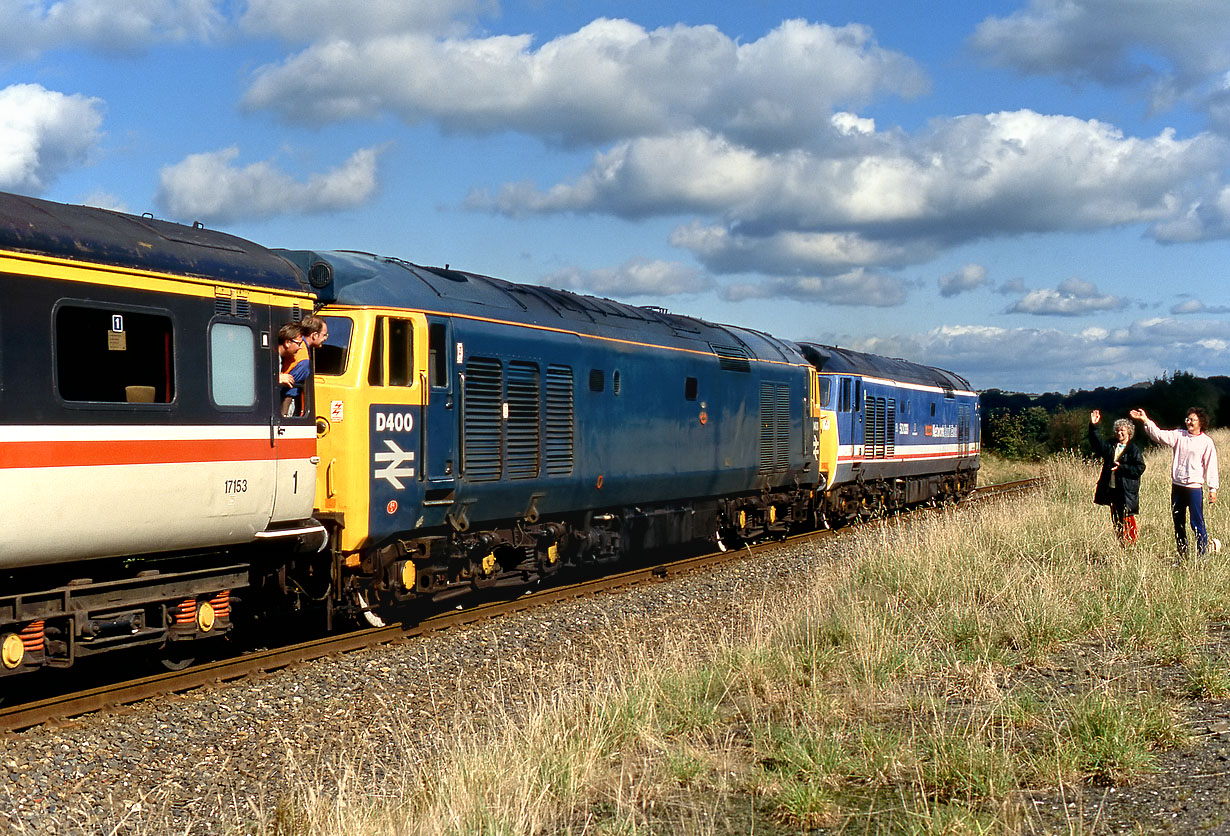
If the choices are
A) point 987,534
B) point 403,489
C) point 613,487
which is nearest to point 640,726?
point 403,489

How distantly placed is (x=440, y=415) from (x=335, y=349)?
1.40 meters

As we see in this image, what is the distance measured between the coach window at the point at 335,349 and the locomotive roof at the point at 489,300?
0.26m

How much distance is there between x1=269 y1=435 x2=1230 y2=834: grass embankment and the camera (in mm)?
5910

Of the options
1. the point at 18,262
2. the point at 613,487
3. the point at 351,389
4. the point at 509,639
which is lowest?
the point at 509,639

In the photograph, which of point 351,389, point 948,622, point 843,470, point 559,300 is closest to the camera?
point 948,622

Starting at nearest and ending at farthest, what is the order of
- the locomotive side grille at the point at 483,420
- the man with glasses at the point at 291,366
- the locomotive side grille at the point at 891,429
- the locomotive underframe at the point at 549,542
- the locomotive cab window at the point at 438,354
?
the man with glasses at the point at 291,366 < the locomotive underframe at the point at 549,542 < the locomotive cab window at the point at 438,354 < the locomotive side grille at the point at 483,420 < the locomotive side grille at the point at 891,429

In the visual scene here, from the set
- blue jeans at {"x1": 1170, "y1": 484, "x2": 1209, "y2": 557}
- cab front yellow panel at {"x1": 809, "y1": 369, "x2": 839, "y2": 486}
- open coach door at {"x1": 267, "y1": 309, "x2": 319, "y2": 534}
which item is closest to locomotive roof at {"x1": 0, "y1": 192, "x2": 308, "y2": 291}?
open coach door at {"x1": 267, "y1": 309, "x2": 319, "y2": 534}

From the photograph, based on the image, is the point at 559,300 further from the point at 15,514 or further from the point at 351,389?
the point at 15,514

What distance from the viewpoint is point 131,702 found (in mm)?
8781

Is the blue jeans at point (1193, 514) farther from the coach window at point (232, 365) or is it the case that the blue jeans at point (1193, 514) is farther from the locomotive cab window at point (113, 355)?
the locomotive cab window at point (113, 355)

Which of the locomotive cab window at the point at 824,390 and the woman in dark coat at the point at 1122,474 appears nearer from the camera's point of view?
the woman in dark coat at the point at 1122,474

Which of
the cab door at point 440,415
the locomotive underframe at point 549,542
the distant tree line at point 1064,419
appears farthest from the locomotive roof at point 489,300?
the distant tree line at point 1064,419

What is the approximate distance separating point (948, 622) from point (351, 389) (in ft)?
19.3

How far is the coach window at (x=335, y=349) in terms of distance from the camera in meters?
11.0
